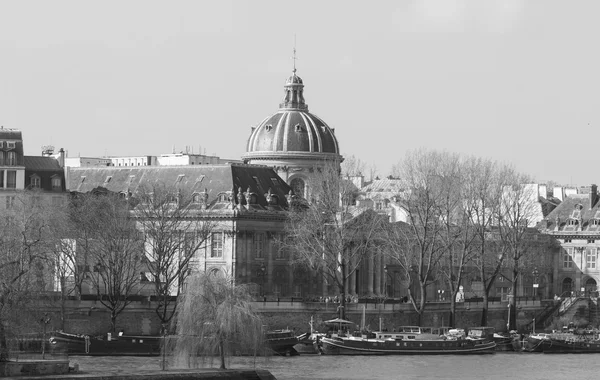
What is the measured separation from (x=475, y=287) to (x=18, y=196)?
4900cm

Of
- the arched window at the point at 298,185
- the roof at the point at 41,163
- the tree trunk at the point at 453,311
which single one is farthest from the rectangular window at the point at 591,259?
the roof at the point at 41,163

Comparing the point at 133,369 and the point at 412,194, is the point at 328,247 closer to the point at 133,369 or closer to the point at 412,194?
the point at 412,194

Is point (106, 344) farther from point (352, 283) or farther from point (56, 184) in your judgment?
point (352, 283)

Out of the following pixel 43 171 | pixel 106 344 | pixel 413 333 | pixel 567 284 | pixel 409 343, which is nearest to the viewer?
pixel 106 344

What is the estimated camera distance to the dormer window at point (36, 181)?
489 feet

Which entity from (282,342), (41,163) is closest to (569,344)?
(282,342)

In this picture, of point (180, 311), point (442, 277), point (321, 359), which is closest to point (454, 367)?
point (321, 359)

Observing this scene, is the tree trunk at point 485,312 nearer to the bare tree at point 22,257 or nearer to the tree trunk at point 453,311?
the tree trunk at point 453,311

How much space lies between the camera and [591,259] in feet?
602

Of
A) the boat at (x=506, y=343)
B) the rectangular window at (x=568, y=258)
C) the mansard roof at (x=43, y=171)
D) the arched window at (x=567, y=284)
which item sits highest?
the mansard roof at (x=43, y=171)

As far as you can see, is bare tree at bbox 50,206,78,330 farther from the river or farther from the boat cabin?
the boat cabin

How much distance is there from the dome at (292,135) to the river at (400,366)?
4670 centimetres

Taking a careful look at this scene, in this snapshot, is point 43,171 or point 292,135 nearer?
point 43,171

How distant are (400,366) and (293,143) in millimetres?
58217
